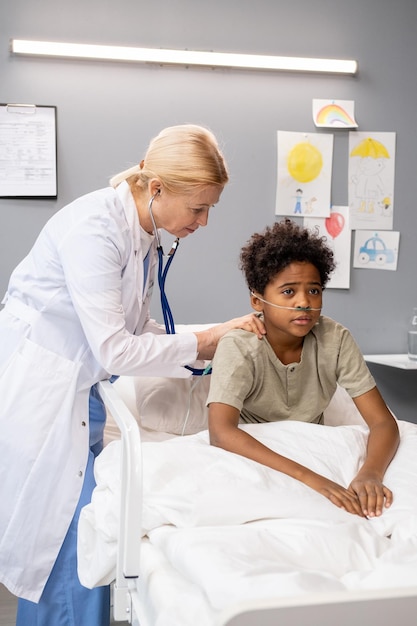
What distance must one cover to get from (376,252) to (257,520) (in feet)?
5.88

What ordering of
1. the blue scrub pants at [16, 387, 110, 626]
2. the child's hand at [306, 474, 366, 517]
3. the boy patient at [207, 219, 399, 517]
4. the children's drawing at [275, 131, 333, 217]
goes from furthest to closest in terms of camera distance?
the children's drawing at [275, 131, 333, 217] → the boy patient at [207, 219, 399, 517] → the blue scrub pants at [16, 387, 110, 626] → the child's hand at [306, 474, 366, 517]

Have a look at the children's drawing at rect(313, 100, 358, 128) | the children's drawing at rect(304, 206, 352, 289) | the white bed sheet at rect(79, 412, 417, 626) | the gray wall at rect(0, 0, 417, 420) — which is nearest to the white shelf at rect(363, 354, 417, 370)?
the gray wall at rect(0, 0, 417, 420)

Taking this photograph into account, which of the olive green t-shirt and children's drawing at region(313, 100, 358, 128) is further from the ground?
children's drawing at region(313, 100, 358, 128)

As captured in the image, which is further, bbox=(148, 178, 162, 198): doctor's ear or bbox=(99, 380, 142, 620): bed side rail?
bbox=(148, 178, 162, 198): doctor's ear

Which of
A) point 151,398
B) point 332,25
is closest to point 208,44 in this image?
point 332,25

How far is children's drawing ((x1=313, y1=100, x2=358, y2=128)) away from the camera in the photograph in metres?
2.75

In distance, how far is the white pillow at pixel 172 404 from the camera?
2.00 metres

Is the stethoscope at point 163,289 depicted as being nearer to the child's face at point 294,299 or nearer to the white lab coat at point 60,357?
the white lab coat at point 60,357

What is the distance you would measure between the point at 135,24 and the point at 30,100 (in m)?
0.46

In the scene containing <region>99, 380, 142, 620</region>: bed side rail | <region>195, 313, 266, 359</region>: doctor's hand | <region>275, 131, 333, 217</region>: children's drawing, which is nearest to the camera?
<region>99, 380, 142, 620</region>: bed side rail

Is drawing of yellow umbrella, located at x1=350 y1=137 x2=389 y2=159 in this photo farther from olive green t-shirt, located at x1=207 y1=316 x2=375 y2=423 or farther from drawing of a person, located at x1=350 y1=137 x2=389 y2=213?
olive green t-shirt, located at x1=207 y1=316 x2=375 y2=423

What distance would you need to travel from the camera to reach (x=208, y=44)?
2.65 m

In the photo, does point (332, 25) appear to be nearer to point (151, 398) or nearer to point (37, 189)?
point (37, 189)

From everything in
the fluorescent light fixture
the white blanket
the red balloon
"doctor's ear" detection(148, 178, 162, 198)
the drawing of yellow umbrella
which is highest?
the fluorescent light fixture
